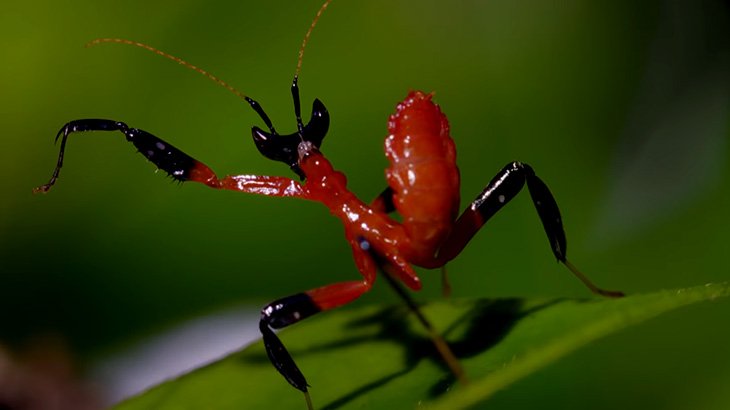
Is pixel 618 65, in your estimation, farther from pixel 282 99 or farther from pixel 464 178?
pixel 282 99

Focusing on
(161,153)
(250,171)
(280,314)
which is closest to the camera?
(280,314)

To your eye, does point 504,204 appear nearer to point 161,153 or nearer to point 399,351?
point 399,351

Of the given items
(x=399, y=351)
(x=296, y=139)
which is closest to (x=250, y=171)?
(x=296, y=139)

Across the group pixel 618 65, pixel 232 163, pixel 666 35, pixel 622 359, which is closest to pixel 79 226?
pixel 232 163

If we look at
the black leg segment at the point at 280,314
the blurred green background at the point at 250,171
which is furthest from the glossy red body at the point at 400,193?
the blurred green background at the point at 250,171

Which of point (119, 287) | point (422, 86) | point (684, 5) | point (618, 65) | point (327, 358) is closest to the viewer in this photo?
point (327, 358)

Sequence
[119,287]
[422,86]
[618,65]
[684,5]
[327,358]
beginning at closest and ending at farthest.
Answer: [327,358] < [119,287] < [422,86] < [618,65] < [684,5]
